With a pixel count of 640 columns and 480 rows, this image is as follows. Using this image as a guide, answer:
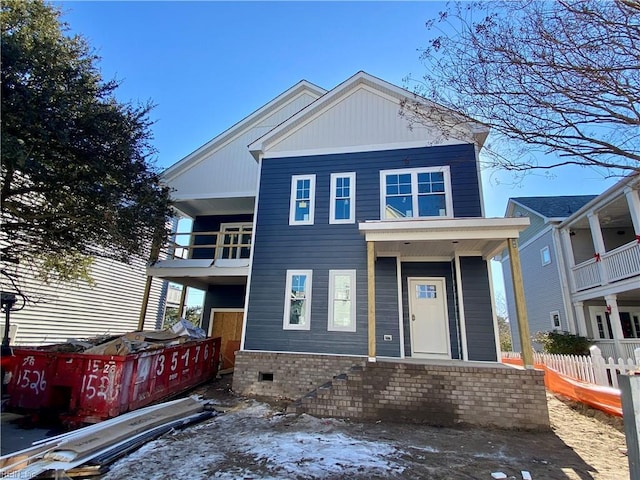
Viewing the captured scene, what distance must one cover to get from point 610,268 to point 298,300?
34.5ft

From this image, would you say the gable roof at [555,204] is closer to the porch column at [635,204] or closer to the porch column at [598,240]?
the porch column at [598,240]

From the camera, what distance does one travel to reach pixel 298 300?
9.20 meters

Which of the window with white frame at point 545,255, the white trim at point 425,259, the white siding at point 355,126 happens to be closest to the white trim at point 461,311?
the white trim at point 425,259

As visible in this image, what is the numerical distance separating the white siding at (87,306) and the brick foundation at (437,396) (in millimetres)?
8581

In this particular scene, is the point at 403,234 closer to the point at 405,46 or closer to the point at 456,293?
the point at 456,293

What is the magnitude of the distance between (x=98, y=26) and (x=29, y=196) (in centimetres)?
462

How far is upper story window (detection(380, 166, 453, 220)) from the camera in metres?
9.24

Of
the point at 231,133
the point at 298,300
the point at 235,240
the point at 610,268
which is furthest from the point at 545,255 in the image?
the point at 231,133

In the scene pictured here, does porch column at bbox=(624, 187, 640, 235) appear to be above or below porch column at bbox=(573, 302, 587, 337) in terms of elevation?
above

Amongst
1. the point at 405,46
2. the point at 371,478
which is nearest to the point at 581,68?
the point at 405,46

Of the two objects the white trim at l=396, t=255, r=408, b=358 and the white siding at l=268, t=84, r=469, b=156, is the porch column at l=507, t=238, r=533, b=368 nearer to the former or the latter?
the white trim at l=396, t=255, r=408, b=358

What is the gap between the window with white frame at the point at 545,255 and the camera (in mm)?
14613

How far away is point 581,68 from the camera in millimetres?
4285

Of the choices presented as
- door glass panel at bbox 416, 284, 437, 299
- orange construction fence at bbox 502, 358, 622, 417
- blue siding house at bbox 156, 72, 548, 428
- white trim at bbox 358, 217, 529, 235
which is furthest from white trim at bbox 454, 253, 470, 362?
orange construction fence at bbox 502, 358, 622, 417
